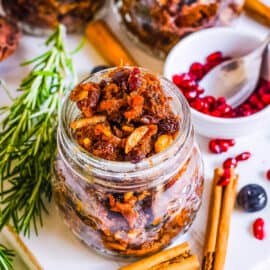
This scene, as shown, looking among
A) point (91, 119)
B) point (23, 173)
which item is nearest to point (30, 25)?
point (23, 173)

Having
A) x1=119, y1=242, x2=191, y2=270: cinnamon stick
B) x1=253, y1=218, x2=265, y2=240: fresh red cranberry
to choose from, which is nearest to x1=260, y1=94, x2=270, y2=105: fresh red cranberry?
x1=253, y1=218, x2=265, y2=240: fresh red cranberry

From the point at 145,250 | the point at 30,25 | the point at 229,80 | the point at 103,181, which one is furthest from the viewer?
the point at 30,25

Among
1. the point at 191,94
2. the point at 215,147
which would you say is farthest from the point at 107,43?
the point at 215,147

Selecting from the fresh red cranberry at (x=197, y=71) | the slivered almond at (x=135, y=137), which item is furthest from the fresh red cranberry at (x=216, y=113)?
the slivered almond at (x=135, y=137)

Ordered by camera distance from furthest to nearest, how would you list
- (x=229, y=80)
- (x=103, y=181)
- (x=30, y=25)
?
(x=30, y=25) < (x=229, y=80) < (x=103, y=181)

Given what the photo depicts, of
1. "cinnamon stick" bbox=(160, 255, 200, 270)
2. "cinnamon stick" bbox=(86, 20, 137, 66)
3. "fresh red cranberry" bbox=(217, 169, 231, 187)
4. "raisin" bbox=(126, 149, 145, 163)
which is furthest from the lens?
"cinnamon stick" bbox=(86, 20, 137, 66)

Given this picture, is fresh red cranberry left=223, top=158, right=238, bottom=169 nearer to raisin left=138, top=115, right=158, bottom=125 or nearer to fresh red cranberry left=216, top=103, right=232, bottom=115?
fresh red cranberry left=216, top=103, right=232, bottom=115

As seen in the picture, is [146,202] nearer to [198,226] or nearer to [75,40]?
[198,226]
